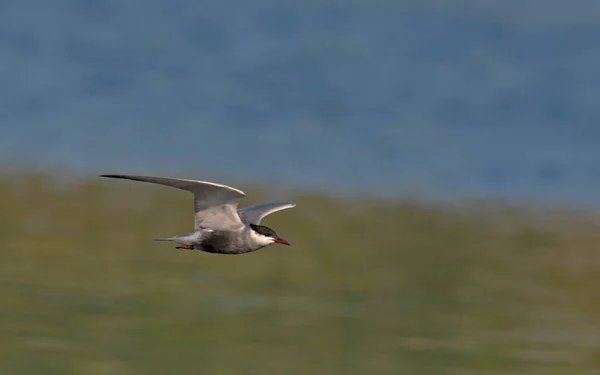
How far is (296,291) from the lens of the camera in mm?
16328

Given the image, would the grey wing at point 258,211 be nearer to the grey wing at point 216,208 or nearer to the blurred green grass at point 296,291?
the grey wing at point 216,208

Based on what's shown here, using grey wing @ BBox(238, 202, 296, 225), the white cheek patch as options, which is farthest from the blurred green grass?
the white cheek patch

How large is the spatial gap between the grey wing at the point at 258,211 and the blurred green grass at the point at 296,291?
178 centimetres

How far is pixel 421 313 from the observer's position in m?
16.1

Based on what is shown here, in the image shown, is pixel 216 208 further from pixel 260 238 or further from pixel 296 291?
pixel 296 291

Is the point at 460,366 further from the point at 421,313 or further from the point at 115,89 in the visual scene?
the point at 115,89

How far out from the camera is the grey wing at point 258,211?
12.3m

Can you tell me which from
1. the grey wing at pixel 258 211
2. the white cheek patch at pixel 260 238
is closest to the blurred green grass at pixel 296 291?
the grey wing at pixel 258 211

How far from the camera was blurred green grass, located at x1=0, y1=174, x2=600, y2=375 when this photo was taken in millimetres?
14258

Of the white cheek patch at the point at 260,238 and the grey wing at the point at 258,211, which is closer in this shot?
the white cheek patch at the point at 260,238

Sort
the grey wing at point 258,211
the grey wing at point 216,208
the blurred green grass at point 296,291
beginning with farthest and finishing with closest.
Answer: the blurred green grass at point 296,291 → the grey wing at point 258,211 → the grey wing at point 216,208

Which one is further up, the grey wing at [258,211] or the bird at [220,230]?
the grey wing at [258,211]

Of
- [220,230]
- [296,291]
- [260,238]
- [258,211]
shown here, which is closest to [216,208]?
[220,230]

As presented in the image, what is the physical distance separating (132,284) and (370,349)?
2.64 metres
